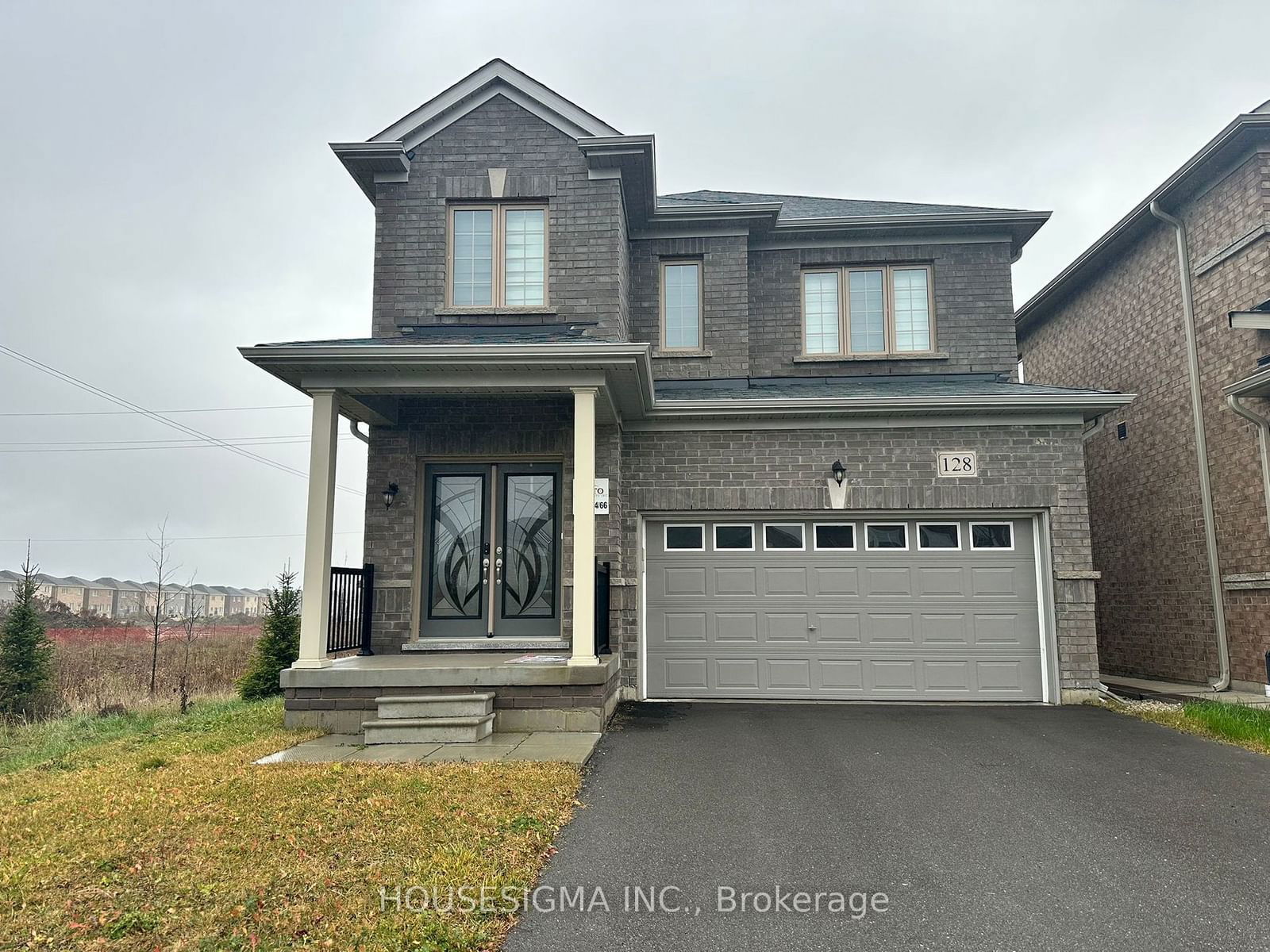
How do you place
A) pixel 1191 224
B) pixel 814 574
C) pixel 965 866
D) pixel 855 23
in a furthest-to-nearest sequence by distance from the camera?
pixel 855 23
pixel 1191 224
pixel 814 574
pixel 965 866

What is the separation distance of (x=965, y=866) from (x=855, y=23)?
1922 centimetres

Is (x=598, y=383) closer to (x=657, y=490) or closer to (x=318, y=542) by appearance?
(x=657, y=490)

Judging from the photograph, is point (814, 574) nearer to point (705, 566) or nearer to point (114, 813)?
point (705, 566)

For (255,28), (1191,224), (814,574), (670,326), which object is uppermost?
(255,28)

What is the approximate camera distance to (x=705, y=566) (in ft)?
29.1

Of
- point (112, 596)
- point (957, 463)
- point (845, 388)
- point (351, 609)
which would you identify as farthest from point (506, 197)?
point (112, 596)

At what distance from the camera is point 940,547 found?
8766mm

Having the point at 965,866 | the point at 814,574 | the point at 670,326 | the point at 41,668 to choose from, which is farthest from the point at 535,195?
the point at 41,668

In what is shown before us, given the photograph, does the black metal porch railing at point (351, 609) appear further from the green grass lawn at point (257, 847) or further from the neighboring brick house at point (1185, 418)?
the neighboring brick house at point (1185, 418)

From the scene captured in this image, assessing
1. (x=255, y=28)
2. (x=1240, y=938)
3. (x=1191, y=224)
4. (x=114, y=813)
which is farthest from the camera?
(x=255, y=28)

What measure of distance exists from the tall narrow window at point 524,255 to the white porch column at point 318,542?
9.22ft

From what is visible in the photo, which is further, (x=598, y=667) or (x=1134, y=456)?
(x=1134, y=456)

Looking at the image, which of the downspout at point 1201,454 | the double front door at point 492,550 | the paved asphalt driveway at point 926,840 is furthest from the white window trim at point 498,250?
the downspout at point 1201,454

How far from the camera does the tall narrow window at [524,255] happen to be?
30.0 ft
